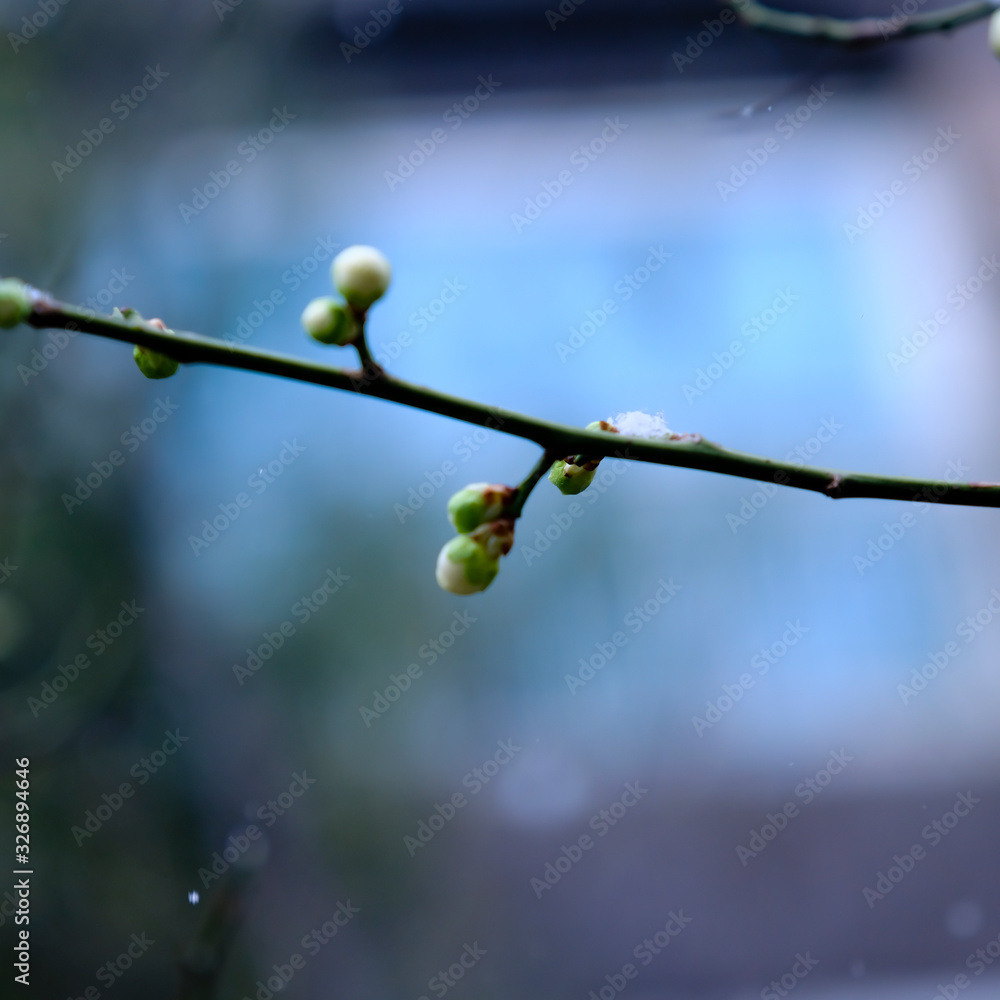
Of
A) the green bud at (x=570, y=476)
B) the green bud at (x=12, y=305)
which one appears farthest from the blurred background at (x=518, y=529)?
the green bud at (x=12, y=305)

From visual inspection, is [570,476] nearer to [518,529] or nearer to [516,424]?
[516,424]

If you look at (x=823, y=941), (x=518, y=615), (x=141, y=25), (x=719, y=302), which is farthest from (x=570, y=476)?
(x=141, y=25)

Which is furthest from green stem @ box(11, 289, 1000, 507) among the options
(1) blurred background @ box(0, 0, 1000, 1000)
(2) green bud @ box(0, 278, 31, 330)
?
(1) blurred background @ box(0, 0, 1000, 1000)

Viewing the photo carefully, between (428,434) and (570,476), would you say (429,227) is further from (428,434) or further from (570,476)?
(570,476)

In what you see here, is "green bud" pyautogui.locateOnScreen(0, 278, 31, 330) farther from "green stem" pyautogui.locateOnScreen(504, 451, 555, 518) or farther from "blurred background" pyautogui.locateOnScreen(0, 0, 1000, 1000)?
"blurred background" pyautogui.locateOnScreen(0, 0, 1000, 1000)

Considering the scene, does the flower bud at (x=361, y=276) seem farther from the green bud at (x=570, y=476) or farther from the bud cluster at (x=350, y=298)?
the green bud at (x=570, y=476)

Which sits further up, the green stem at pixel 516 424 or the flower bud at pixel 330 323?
the flower bud at pixel 330 323
